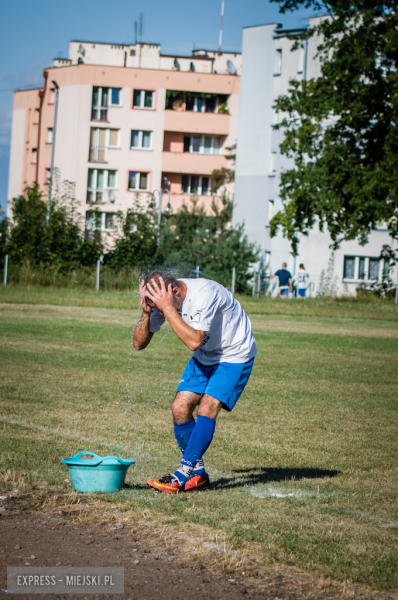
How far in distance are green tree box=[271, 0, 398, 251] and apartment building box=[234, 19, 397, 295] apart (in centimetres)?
1678

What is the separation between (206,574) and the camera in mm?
4062

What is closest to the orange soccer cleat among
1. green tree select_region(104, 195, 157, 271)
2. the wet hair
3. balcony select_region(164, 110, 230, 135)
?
the wet hair

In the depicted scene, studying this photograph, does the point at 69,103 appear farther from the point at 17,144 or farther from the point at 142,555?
the point at 142,555

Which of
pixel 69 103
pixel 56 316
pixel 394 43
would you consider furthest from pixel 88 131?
pixel 56 316

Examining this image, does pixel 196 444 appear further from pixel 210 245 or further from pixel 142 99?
pixel 142 99

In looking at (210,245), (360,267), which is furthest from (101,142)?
(360,267)

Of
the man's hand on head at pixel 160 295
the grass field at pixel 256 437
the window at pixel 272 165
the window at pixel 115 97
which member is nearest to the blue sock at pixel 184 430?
the grass field at pixel 256 437

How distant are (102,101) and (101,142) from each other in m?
3.33

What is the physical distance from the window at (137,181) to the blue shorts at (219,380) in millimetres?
58335

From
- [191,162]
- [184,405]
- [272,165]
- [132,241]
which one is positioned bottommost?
[184,405]

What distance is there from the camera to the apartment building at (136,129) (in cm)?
6144

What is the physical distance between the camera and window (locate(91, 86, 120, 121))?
61875mm

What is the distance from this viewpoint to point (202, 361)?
581 cm

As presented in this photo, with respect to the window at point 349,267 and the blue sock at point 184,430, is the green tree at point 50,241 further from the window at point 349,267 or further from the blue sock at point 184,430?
the blue sock at point 184,430
